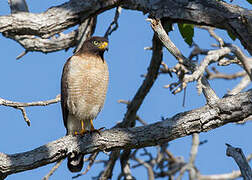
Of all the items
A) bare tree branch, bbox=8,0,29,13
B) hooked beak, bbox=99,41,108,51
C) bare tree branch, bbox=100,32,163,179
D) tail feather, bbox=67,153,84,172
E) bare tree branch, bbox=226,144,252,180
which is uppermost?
bare tree branch, bbox=8,0,29,13

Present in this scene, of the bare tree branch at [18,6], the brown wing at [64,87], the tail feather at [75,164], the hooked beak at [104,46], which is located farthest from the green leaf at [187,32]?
the bare tree branch at [18,6]

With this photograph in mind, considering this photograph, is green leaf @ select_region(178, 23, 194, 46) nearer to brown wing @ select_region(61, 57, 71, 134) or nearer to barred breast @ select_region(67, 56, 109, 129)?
barred breast @ select_region(67, 56, 109, 129)

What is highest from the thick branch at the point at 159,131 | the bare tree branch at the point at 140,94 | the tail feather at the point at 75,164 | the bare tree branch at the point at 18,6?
the bare tree branch at the point at 18,6

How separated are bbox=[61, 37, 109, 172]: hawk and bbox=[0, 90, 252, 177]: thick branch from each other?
1.15 meters

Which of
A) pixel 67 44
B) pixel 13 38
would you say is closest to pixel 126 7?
pixel 67 44

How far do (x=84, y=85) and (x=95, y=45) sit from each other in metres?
0.72

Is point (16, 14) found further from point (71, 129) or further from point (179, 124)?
point (179, 124)

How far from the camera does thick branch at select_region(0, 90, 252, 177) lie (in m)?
4.52

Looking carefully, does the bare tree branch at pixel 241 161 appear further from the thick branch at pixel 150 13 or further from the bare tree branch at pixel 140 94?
the bare tree branch at pixel 140 94

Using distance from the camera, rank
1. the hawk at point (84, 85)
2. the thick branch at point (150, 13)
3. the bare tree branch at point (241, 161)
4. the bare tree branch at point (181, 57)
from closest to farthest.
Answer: the bare tree branch at point (241, 161), the bare tree branch at point (181, 57), the thick branch at point (150, 13), the hawk at point (84, 85)

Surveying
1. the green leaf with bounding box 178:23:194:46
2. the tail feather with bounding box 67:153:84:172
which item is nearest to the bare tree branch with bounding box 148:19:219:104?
Result: the green leaf with bounding box 178:23:194:46

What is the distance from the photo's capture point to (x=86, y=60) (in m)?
6.34

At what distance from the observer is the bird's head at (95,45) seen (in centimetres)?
652

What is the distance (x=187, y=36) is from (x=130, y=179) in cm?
239
